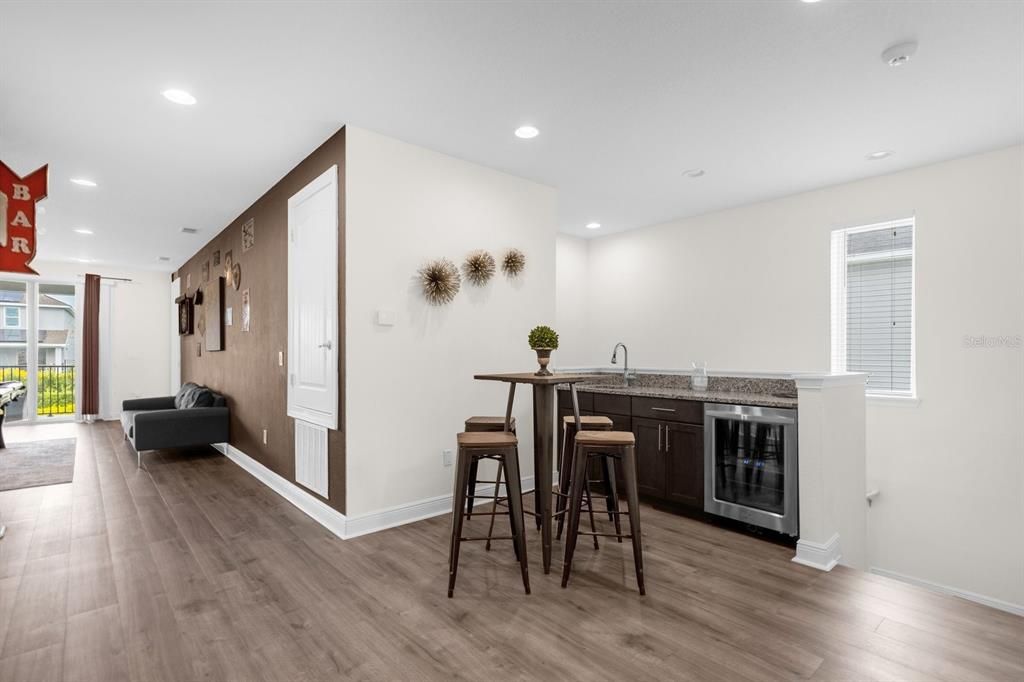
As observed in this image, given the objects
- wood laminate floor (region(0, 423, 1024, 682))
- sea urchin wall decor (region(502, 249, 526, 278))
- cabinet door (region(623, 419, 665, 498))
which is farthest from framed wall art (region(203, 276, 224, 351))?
cabinet door (region(623, 419, 665, 498))

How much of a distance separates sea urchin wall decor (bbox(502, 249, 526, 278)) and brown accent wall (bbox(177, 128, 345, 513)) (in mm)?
1314

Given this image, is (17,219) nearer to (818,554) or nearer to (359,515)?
(359,515)

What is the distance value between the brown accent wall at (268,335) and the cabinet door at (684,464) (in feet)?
7.50

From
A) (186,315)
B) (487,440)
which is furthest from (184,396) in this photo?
(487,440)

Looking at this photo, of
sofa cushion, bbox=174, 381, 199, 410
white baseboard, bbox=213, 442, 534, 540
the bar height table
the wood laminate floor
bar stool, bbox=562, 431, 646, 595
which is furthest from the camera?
sofa cushion, bbox=174, 381, 199, 410

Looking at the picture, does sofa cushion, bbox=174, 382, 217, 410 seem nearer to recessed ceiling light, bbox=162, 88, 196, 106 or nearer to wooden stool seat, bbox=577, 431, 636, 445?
recessed ceiling light, bbox=162, 88, 196, 106

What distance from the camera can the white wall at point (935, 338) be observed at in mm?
3367

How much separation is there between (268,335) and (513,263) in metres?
2.23

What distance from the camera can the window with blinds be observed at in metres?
3.88

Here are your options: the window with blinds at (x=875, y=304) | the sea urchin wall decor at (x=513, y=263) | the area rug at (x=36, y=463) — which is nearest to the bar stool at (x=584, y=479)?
the sea urchin wall decor at (x=513, y=263)

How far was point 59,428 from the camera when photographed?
7.62 metres

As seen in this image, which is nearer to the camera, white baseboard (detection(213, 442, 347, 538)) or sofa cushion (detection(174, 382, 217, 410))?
white baseboard (detection(213, 442, 347, 538))

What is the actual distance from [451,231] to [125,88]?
1971mm

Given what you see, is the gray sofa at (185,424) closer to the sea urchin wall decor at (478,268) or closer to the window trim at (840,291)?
the sea urchin wall decor at (478,268)
